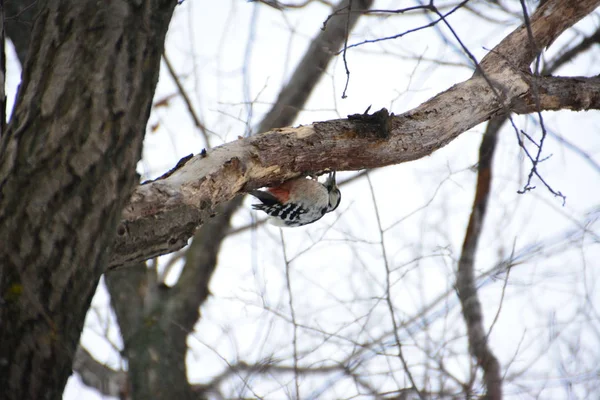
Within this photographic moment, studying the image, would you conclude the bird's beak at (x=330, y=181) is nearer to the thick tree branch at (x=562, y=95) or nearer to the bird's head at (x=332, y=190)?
the bird's head at (x=332, y=190)

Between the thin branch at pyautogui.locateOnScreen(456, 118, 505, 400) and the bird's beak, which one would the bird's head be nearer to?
the bird's beak

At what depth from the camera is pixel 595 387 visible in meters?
3.91

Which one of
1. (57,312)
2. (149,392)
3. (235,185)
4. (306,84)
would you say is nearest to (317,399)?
(235,185)

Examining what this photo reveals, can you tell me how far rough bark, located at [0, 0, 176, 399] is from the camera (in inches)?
56.4

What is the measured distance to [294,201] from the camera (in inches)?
152

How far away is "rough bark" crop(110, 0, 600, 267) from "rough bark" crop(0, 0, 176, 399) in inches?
27.3

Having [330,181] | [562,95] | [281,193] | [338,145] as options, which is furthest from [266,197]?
[562,95]

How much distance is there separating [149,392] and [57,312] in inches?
172

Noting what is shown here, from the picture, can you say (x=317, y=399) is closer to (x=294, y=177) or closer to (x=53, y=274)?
(x=294, y=177)

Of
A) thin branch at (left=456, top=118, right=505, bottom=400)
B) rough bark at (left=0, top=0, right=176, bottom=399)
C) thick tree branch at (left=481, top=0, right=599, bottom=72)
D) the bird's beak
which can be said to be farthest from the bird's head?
rough bark at (left=0, top=0, right=176, bottom=399)

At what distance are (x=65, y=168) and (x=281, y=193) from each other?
233 cm

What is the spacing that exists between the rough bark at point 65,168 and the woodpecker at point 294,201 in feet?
6.46

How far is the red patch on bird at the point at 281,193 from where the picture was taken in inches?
146

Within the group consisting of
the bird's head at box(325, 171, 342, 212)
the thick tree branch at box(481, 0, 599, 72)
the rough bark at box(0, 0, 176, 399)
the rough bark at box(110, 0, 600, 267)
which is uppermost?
the thick tree branch at box(481, 0, 599, 72)
